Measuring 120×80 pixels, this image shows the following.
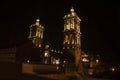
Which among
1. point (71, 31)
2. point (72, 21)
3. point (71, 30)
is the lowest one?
point (71, 31)

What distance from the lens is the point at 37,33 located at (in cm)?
10325

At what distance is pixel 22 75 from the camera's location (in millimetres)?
37188

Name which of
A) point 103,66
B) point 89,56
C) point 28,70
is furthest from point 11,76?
point 89,56

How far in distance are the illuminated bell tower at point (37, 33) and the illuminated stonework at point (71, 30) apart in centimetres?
1646

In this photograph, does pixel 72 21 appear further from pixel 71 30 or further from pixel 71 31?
pixel 71 31

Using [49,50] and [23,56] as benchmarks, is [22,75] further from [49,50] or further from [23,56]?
[49,50]

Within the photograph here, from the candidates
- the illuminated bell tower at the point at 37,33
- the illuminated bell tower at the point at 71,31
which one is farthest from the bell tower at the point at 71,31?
the illuminated bell tower at the point at 37,33

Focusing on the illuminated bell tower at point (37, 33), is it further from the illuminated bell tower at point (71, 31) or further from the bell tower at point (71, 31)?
the illuminated bell tower at point (71, 31)

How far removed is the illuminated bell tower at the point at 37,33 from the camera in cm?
10231

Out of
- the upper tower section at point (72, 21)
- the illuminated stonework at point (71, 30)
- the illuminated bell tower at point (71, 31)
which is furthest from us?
the upper tower section at point (72, 21)

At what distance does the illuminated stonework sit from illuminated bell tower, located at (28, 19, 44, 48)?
16459 mm

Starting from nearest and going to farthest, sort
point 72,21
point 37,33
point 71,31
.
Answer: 1. point 71,31
2. point 72,21
3. point 37,33

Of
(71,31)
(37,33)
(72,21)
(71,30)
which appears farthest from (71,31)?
(37,33)

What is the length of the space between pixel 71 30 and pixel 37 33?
20246mm
